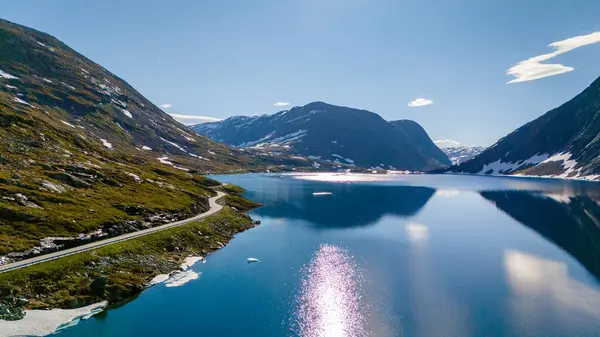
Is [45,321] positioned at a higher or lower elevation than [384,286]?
higher

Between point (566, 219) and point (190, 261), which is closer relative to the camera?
point (190, 261)

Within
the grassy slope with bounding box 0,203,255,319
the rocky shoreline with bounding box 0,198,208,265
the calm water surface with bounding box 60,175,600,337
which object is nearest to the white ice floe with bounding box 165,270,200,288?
the calm water surface with bounding box 60,175,600,337

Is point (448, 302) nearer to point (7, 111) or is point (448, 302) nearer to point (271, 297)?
point (271, 297)

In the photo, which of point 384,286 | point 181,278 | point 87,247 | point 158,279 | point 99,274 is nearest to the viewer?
point 99,274

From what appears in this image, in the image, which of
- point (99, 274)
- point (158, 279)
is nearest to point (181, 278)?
point (158, 279)

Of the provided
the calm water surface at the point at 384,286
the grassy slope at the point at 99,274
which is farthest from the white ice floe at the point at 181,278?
the grassy slope at the point at 99,274

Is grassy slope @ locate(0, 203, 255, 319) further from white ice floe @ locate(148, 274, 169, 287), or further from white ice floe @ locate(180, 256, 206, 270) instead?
white ice floe @ locate(180, 256, 206, 270)

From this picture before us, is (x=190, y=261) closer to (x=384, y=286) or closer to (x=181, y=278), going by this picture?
(x=181, y=278)

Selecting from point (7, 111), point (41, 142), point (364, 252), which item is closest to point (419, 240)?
point (364, 252)
